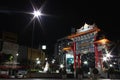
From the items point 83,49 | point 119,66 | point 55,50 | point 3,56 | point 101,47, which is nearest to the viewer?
point 101,47

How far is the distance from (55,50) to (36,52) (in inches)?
1904

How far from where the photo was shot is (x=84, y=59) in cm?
A: 9100

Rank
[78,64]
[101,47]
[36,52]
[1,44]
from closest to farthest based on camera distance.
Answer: [101,47] → [78,64] → [1,44] → [36,52]

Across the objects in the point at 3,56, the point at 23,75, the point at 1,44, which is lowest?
the point at 23,75

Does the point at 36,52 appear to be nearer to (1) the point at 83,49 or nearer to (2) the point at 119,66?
(2) the point at 119,66

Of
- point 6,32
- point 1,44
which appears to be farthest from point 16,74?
point 6,32

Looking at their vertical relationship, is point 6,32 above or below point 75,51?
above

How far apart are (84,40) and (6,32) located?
129ft

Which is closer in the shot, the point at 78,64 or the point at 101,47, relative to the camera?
the point at 101,47

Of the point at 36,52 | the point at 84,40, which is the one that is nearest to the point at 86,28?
the point at 84,40

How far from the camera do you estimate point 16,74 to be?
42031 mm

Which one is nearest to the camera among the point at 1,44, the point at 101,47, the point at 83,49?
the point at 101,47

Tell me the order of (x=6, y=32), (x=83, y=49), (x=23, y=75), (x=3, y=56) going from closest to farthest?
1. (x=23, y=75)
2. (x=83, y=49)
3. (x=3, y=56)
4. (x=6, y=32)

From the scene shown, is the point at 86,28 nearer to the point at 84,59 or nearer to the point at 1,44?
the point at 1,44
